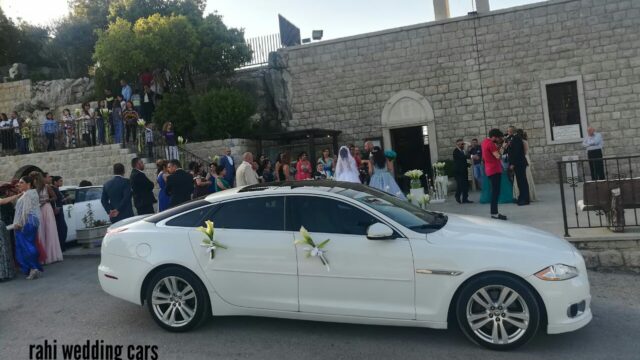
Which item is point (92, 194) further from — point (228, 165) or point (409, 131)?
point (409, 131)

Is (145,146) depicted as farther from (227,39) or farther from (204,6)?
(204,6)

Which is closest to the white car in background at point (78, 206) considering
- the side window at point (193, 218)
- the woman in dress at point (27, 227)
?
the woman in dress at point (27, 227)

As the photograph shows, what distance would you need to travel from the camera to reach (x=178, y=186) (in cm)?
854

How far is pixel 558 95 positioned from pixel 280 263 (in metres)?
15.5

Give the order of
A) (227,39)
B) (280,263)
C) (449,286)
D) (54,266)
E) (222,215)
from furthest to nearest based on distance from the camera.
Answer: (227,39), (54,266), (222,215), (280,263), (449,286)

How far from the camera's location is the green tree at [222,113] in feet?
58.0

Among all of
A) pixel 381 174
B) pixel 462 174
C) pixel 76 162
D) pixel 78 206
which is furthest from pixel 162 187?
pixel 76 162

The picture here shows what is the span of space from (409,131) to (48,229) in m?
13.3

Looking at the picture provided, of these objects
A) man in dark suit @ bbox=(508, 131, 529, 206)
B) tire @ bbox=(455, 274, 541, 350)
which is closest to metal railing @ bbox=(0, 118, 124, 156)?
man in dark suit @ bbox=(508, 131, 529, 206)

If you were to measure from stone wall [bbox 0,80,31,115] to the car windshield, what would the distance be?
23.7 meters

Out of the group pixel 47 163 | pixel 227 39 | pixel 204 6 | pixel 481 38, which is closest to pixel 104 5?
pixel 204 6

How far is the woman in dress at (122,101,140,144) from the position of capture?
16.8 metres

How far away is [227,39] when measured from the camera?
66.8ft

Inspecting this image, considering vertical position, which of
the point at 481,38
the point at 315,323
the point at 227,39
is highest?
the point at 227,39
